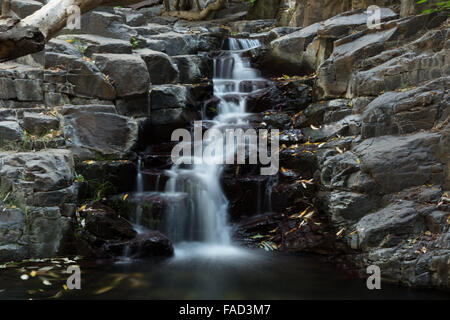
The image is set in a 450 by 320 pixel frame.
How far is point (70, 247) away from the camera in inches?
207

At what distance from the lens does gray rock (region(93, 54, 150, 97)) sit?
24.9ft

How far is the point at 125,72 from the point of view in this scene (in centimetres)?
767

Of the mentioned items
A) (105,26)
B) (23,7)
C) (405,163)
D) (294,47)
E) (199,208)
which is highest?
(105,26)

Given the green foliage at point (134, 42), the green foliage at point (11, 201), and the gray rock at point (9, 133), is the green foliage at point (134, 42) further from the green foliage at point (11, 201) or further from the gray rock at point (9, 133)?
the green foliage at point (11, 201)

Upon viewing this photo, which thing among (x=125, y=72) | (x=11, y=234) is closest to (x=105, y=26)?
(x=125, y=72)

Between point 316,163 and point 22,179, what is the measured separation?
4651mm

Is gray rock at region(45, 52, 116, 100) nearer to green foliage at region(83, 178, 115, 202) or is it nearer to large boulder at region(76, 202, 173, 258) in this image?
green foliage at region(83, 178, 115, 202)

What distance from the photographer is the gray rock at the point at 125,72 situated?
7.60 meters

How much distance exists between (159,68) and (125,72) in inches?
58.5

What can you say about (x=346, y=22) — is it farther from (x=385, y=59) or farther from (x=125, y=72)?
(x=125, y=72)

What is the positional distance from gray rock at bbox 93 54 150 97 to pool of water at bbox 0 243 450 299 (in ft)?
13.0

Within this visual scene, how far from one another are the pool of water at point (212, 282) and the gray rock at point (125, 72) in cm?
396

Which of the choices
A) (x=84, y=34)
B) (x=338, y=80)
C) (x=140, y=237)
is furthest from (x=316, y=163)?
(x=84, y=34)

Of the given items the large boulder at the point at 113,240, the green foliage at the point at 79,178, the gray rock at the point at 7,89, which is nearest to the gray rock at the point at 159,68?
the gray rock at the point at 7,89
